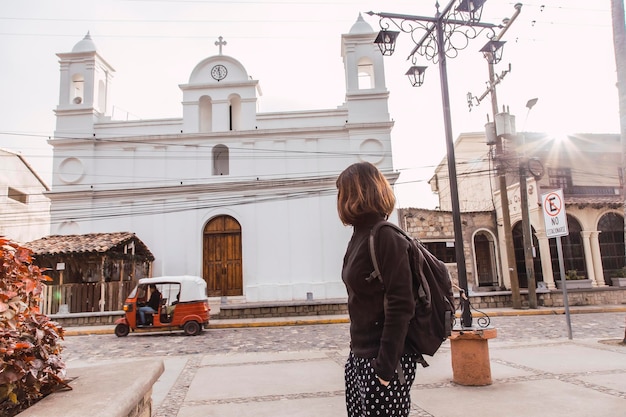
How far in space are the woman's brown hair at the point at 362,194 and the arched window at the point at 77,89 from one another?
21877 millimetres

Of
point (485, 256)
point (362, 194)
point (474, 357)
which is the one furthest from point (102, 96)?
point (362, 194)

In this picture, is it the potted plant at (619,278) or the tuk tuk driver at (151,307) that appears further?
the potted plant at (619,278)

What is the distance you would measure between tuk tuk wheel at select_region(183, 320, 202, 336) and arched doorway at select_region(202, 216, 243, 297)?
696 cm

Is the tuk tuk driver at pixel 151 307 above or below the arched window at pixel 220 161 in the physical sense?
below

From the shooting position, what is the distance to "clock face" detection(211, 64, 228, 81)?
21328 millimetres

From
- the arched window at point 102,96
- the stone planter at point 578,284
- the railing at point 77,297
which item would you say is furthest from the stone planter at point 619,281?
the arched window at point 102,96

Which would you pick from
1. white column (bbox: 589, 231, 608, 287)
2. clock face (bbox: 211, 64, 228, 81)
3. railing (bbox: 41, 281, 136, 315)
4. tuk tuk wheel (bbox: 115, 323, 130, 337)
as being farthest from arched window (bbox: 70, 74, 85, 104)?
white column (bbox: 589, 231, 608, 287)

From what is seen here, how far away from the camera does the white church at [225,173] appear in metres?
19.4

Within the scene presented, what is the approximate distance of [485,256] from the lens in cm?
2298

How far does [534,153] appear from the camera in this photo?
22.1 m

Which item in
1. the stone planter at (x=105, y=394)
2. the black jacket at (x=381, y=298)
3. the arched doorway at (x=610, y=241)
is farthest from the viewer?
the arched doorway at (x=610, y=241)

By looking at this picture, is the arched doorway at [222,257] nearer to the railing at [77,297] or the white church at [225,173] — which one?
the white church at [225,173]

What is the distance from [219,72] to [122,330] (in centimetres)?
1366

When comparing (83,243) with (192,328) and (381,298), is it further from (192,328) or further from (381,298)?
(381,298)
